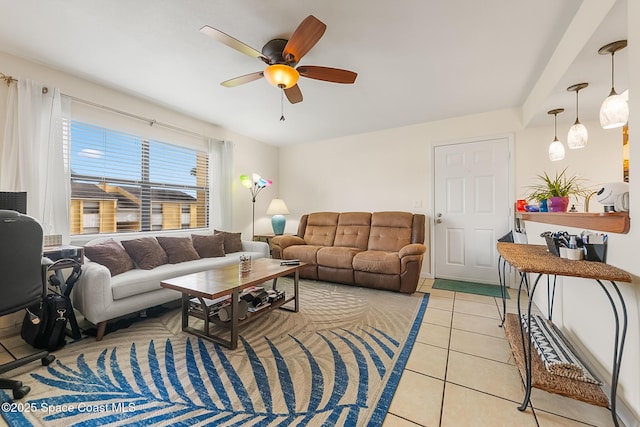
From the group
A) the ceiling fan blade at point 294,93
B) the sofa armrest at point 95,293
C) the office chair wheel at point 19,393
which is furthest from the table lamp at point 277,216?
the office chair wheel at point 19,393

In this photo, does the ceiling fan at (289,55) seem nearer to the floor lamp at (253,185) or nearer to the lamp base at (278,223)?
the floor lamp at (253,185)

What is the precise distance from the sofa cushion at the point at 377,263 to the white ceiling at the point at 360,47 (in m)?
1.94

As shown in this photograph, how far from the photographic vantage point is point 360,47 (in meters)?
2.08

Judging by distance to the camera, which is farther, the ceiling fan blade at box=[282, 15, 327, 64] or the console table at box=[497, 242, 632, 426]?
the ceiling fan blade at box=[282, 15, 327, 64]

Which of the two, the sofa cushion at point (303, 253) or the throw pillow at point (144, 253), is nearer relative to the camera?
the throw pillow at point (144, 253)

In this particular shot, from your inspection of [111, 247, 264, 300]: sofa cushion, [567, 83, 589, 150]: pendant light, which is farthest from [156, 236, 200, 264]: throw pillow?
[567, 83, 589, 150]: pendant light

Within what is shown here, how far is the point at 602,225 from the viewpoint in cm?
130

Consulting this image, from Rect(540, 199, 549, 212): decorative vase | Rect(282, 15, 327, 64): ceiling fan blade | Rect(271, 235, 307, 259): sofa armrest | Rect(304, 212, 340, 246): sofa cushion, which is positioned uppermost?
Rect(282, 15, 327, 64): ceiling fan blade

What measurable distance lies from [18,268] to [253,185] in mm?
3272

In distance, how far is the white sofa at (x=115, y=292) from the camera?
6.42 feet

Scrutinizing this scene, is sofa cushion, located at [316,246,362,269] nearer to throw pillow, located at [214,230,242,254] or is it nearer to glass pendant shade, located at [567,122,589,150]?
throw pillow, located at [214,230,242,254]

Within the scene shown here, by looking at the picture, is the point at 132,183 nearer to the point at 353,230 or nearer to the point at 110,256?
the point at 110,256

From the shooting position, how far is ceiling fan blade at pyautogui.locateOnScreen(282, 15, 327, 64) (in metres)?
1.55

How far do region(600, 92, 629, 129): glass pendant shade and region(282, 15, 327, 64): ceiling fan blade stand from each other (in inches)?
71.7
